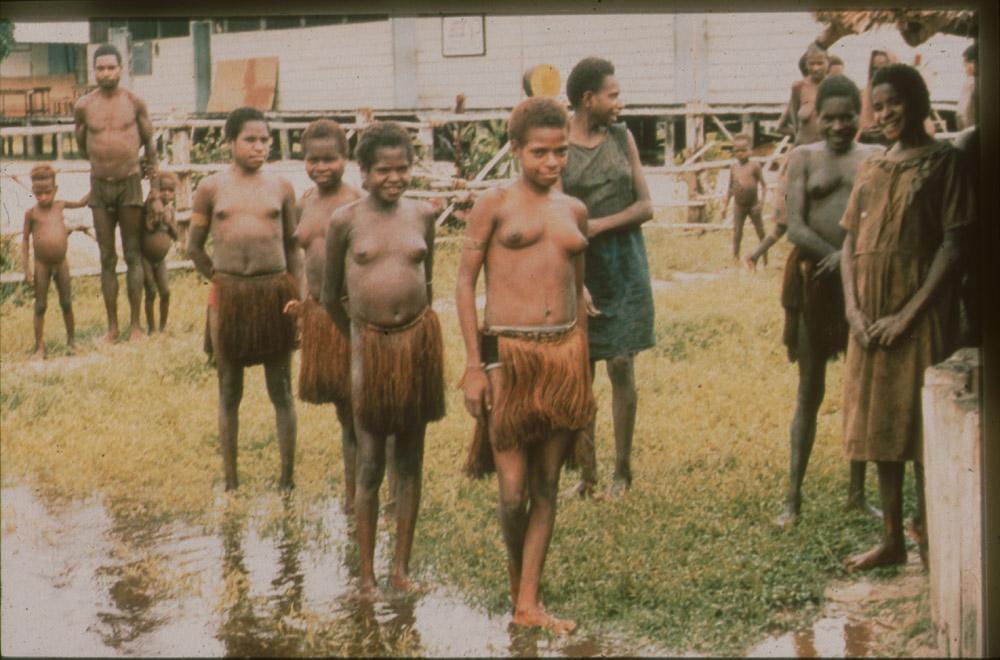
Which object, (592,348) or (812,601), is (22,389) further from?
(812,601)

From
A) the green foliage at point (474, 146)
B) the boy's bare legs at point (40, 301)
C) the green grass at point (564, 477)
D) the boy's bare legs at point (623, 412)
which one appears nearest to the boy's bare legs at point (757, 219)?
the green foliage at point (474, 146)

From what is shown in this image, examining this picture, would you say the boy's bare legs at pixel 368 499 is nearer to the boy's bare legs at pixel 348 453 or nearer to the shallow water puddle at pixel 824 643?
the boy's bare legs at pixel 348 453

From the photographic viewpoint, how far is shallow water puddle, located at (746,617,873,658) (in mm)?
4270

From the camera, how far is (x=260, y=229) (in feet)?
18.0

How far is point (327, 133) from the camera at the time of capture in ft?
16.9

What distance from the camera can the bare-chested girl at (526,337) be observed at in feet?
14.2

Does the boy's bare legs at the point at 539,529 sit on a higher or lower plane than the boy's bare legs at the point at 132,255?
lower

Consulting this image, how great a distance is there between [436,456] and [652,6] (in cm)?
218

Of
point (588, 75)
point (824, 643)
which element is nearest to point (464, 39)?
point (588, 75)

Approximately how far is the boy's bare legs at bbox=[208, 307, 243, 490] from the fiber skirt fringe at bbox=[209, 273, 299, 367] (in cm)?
3

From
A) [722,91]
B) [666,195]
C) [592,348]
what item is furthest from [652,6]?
[666,195]

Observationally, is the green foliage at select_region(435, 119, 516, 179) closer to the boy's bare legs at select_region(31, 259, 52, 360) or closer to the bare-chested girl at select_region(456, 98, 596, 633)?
the boy's bare legs at select_region(31, 259, 52, 360)

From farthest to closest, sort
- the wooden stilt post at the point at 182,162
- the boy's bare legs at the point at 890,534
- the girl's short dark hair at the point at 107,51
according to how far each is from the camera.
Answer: the wooden stilt post at the point at 182,162 < the girl's short dark hair at the point at 107,51 < the boy's bare legs at the point at 890,534

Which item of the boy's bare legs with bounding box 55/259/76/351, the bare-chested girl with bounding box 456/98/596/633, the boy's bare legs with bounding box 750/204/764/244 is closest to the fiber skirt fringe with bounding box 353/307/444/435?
the bare-chested girl with bounding box 456/98/596/633
